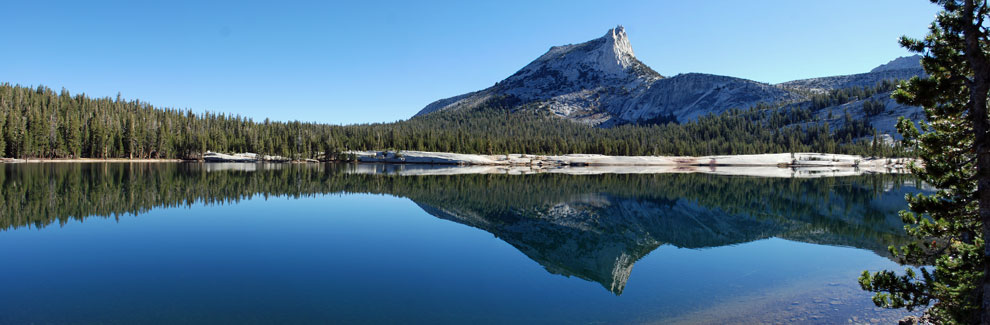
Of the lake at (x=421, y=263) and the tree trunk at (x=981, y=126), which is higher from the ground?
the tree trunk at (x=981, y=126)

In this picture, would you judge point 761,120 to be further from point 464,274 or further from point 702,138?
point 464,274

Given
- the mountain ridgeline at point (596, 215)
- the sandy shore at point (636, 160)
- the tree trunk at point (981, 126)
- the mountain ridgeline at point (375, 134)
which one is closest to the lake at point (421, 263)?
the mountain ridgeline at point (596, 215)

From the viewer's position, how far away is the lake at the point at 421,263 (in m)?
10.1

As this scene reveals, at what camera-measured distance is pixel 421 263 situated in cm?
1472

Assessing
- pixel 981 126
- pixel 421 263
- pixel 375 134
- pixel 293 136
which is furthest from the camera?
pixel 375 134

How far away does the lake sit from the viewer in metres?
10.1

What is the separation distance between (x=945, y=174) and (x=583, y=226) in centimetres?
1718

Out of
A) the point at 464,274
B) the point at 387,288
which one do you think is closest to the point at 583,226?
Result: the point at 464,274

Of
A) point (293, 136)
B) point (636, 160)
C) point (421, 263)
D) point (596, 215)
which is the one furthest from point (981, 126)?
point (293, 136)

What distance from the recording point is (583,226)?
24.0m

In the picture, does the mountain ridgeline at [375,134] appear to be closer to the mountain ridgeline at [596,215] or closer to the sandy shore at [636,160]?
the sandy shore at [636,160]

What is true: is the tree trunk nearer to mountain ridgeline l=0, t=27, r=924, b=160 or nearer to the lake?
the lake

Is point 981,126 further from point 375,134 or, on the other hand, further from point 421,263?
point 375,134

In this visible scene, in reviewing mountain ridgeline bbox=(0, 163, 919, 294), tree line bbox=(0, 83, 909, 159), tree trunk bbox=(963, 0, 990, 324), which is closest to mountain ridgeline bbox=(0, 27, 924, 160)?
tree line bbox=(0, 83, 909, 159)
